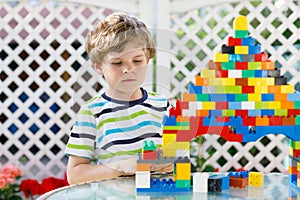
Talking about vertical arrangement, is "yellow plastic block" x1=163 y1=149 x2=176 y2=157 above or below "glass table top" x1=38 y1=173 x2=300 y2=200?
above

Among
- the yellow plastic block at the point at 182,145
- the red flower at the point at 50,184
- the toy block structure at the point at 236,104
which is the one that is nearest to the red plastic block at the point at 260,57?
the toy block structure at the point at 236,104

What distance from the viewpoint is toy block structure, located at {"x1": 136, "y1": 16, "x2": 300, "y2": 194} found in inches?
60.1

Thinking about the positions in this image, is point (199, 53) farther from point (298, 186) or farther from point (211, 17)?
point (298, 186)

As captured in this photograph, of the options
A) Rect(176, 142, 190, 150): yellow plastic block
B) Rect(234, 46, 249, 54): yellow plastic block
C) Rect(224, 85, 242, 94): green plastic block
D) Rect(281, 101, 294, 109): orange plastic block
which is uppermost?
Rect(234, 46, 249, 54): yellow plastic block

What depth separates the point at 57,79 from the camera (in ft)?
13.1

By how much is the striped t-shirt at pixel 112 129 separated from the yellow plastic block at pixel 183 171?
0.23 metres

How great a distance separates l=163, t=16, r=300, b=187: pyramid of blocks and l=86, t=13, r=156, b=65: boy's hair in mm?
247

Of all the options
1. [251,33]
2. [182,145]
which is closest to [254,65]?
[182,145]

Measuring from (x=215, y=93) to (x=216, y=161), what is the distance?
2.49m

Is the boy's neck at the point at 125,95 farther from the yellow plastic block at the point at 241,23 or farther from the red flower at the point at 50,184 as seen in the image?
the red flower at the point at 50,184

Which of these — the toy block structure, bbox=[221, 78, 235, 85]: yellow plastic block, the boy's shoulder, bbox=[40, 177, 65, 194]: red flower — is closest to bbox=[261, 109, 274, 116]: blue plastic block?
the toy block structure

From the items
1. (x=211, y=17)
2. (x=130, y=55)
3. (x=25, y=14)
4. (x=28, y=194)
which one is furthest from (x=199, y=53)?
(x=130, y=55)

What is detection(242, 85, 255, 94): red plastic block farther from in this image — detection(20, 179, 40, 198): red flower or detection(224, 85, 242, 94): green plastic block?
detection(20, 179, 40, 198): red flower

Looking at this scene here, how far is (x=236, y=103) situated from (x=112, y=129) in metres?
0.39
